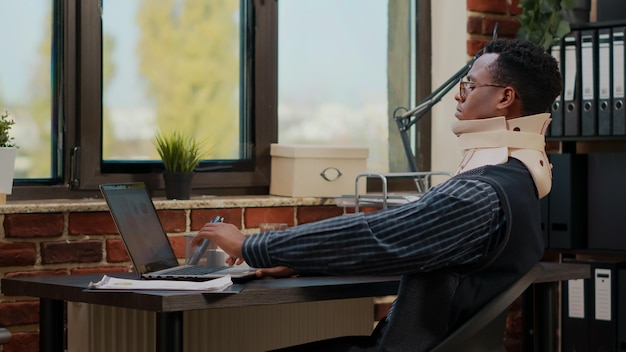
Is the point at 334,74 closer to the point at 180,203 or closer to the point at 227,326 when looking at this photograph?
the point at 180,203

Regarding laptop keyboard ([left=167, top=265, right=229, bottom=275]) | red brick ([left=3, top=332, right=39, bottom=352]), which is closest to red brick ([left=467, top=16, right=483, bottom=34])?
laptop keyboard ([left=167, top=265, right=229, bottom=275])

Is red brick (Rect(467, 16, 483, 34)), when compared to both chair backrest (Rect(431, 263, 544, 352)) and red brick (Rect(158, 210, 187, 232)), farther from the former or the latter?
chair backrest (Rect(431, 263, 544, 352))

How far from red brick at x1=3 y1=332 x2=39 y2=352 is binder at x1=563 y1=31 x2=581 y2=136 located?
1821 mm

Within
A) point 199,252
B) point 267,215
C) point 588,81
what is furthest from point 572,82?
point 199,252

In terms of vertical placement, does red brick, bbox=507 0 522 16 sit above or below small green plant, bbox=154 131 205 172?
above

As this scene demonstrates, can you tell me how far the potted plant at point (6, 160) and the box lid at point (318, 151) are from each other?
0.86m

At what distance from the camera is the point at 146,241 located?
2.30 meters

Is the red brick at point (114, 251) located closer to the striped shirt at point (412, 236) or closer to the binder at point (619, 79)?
the striped shirt at point (412, 236)

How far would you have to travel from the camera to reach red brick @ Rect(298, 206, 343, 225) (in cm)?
320

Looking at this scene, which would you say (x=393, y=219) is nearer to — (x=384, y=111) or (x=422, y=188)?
(x=422, y=188)

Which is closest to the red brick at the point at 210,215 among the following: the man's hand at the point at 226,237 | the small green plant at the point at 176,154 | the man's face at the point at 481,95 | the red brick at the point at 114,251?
the small green plant at the point at 176,154

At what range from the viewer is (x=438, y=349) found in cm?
186

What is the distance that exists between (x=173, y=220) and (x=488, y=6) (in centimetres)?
139

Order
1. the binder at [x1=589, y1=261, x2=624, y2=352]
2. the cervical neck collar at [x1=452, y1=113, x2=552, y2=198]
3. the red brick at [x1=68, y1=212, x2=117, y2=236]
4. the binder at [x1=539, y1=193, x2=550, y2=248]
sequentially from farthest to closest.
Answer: the binder at [x1=539, y1=193, x2=550, y2=248], the binder at [x1=589, y1=261, x2=624, y2=352], the red brick at [x1=68, y1=212, x2=117, y2=236], the cervical neck collar at [x1=452, y1=113, x2=552, y2=198]
